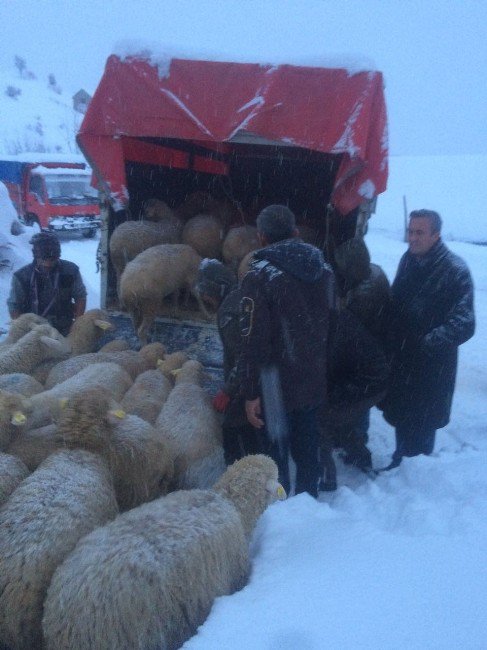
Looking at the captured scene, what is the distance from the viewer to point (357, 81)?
3.95m

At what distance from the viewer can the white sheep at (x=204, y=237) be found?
19.9 ft

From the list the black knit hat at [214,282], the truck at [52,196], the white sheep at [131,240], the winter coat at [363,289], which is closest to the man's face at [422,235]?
the winter coat at [363,289]

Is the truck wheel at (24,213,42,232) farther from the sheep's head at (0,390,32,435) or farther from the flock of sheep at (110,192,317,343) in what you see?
the sheep's head at (0,390,32,435)

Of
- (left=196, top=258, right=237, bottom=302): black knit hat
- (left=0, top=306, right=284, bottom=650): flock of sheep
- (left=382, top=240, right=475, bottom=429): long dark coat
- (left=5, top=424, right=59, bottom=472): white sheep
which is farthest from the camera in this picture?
(left=196, top=258, right=237, bottom=302): black knit hat

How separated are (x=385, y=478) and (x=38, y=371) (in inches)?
115

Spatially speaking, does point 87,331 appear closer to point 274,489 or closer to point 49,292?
point 49,292

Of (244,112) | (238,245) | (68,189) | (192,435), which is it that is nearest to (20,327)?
(192,435)

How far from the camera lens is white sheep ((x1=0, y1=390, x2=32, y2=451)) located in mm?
2744

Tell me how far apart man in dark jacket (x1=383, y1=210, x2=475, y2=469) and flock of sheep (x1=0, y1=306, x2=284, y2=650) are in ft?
5.11

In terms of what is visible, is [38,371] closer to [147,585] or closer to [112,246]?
[112,246]

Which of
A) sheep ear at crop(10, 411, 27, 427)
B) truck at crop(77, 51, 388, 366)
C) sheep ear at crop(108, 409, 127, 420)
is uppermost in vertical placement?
truck at crop(77, 51, 388, 366)

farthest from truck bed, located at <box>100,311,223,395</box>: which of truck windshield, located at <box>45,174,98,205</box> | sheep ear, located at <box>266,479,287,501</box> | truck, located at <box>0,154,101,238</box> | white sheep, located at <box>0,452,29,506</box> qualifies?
truck windshield, located at <box>45,174,98,205</box>

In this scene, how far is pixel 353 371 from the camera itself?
3.72m

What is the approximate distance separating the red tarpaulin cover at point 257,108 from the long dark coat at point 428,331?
973 millimetres
